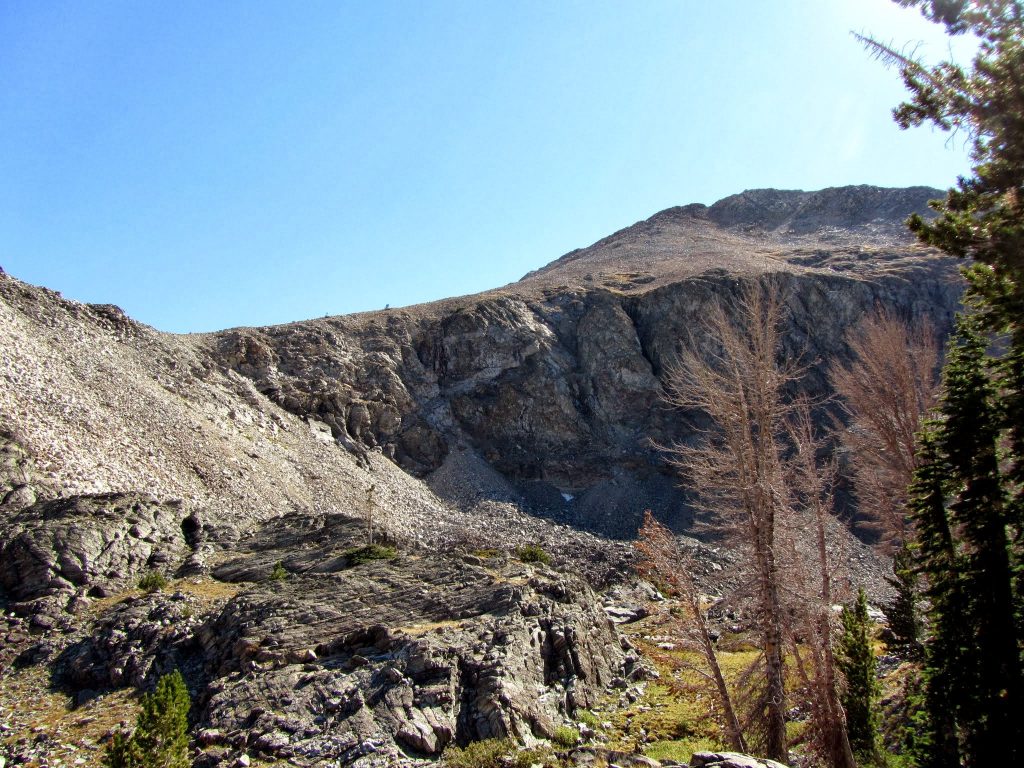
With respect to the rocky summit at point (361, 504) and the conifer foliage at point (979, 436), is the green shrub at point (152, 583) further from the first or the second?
the conifer foliage at point (979, 436)

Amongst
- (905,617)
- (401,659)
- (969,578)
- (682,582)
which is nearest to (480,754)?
(401,659)

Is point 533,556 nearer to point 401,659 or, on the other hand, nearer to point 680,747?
point 401,659

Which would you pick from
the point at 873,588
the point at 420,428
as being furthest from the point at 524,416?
the point at 873,588

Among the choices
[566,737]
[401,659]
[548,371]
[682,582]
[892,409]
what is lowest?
[566,737]

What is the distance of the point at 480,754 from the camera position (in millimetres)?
15242

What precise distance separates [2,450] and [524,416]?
5081cm

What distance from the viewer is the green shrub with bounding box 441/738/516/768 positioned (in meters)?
14.9

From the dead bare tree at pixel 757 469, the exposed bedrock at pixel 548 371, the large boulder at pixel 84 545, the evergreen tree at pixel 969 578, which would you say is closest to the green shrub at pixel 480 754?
the dead bare tree at pixel 757 469

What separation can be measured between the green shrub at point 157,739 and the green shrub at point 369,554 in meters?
14.8

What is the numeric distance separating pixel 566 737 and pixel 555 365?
63.4 meters

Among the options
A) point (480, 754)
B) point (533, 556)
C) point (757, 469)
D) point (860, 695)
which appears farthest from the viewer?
point (533, 556)

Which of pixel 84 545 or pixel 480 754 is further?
pixel 84 545

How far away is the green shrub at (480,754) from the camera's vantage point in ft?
49.0

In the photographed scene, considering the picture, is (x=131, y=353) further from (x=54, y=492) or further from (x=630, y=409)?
(x=630, y=409)
